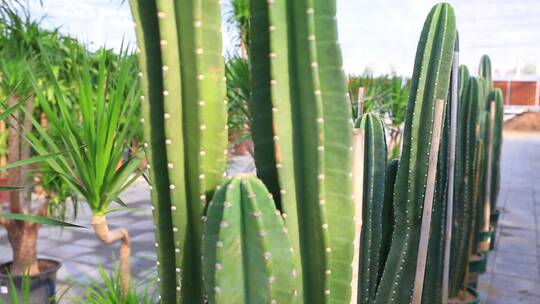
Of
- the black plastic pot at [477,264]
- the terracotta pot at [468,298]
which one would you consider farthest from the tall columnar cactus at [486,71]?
the terracotta pot at [468,298]

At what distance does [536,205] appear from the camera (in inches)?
213

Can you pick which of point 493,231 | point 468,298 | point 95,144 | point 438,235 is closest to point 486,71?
point 493,231

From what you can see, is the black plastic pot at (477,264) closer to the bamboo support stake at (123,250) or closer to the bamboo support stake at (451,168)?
the bamboo support stake at (451,168)

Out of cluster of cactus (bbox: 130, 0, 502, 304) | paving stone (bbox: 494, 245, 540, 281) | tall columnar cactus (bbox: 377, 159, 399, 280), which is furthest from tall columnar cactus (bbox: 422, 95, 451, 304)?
paving stone (bbox: 494, 245, 540, 281)

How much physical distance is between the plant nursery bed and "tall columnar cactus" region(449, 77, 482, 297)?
43.4 feet

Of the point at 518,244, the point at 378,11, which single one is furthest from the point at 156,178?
the point at 378,11

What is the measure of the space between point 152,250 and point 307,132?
3.05 m

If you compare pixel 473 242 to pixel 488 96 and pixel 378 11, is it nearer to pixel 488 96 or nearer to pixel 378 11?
pixel 488 96

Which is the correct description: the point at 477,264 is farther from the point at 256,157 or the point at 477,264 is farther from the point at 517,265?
the point at 256,157

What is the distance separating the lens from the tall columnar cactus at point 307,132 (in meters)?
1.02

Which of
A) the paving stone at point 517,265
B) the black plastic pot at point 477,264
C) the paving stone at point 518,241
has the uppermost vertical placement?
the black plastic pot at point 477,264

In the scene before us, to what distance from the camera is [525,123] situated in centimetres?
1468

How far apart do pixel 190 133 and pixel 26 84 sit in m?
1.67

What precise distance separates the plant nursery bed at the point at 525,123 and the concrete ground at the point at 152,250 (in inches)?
374
